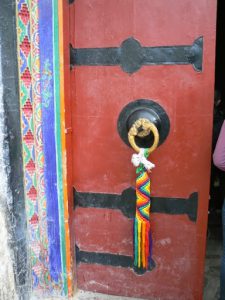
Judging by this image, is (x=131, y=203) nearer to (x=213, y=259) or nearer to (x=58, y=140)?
(x=58, y=140)

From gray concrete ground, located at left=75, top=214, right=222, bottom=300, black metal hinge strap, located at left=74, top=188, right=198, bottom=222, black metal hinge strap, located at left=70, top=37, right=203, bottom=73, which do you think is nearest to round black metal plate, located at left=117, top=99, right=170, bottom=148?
black metal hinge strap, located at left=70, top=37, right=203, bottom=73

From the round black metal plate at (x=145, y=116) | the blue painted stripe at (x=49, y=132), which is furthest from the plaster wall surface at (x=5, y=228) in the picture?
the round black metal plate at (x=145, y=116)

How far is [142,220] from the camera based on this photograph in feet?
5.92

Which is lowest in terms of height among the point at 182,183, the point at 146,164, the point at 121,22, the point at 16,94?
the point at 182,183

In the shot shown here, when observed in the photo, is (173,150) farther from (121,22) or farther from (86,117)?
(121,22)

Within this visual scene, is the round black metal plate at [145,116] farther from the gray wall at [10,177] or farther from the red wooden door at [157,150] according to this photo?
the gray wall at [10,177]

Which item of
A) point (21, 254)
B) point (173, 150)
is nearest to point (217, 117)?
point (173, 150)

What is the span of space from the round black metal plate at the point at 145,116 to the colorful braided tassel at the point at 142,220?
9cm

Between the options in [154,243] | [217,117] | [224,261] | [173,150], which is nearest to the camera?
[224,261]

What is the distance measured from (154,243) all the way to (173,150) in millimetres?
542

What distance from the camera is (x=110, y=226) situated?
6.59 feet

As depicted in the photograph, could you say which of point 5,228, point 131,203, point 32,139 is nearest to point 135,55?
point 32,139

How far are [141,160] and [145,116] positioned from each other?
221 millimetres

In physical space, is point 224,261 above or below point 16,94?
below
